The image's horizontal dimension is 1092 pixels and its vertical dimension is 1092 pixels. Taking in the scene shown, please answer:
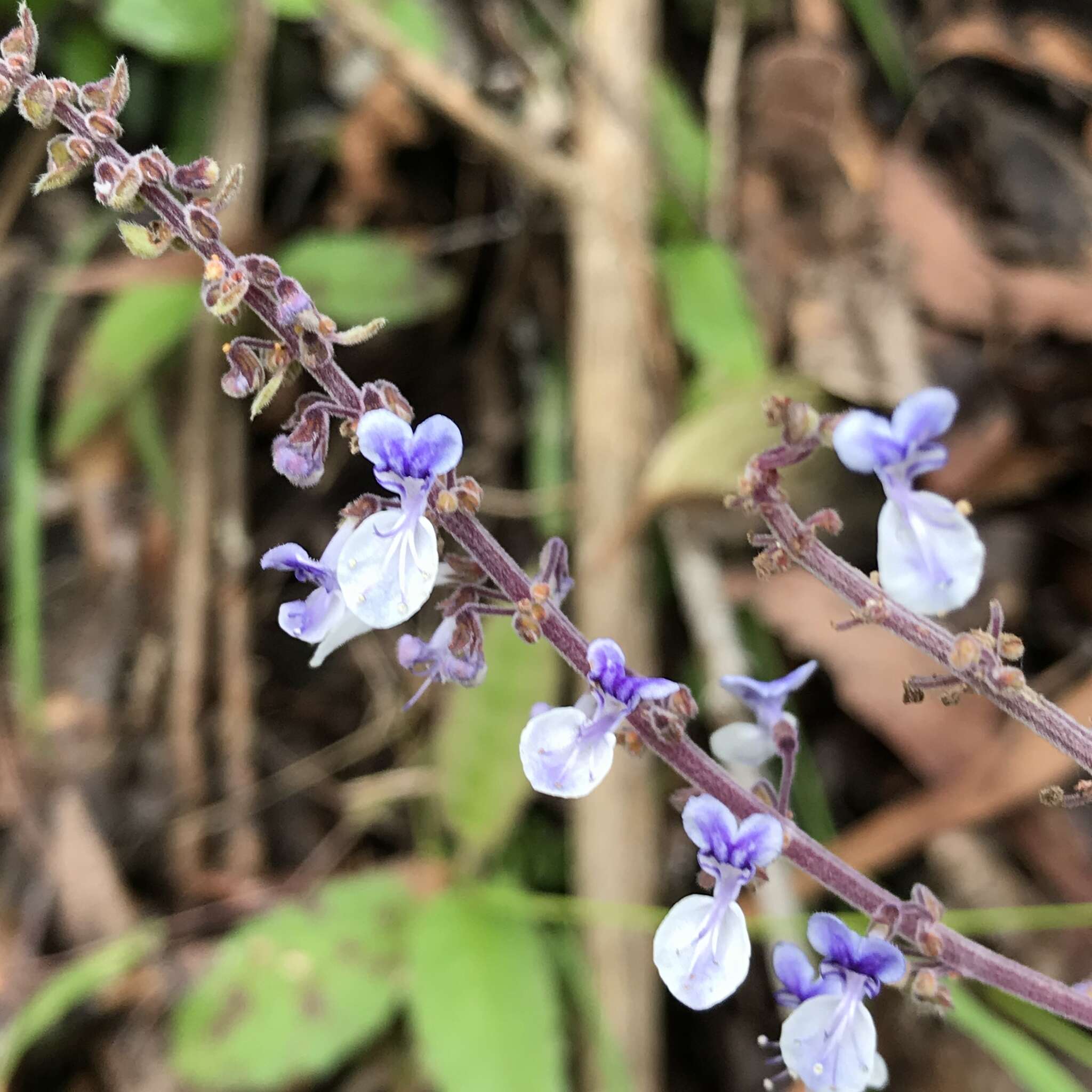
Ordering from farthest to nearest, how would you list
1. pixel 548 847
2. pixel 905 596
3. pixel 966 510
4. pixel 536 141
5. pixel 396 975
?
pixel 536 141 < pixel 548 847 < pixel 396 975 < pixel 966 510 < pixel 905 596

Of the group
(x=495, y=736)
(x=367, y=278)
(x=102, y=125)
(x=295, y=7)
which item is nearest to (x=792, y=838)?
(x=102, y=125)

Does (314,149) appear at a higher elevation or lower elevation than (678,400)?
higher

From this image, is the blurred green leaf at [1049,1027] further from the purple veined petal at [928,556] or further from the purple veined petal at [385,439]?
the purple veined petal at [385,439]

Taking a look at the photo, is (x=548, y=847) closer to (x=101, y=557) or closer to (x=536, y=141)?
(x=101, y=557)

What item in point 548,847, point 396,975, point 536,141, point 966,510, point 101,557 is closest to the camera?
point 966,510

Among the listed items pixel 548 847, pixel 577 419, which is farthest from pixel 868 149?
pixel 548 847

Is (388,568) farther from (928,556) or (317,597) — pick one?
(928,556)
